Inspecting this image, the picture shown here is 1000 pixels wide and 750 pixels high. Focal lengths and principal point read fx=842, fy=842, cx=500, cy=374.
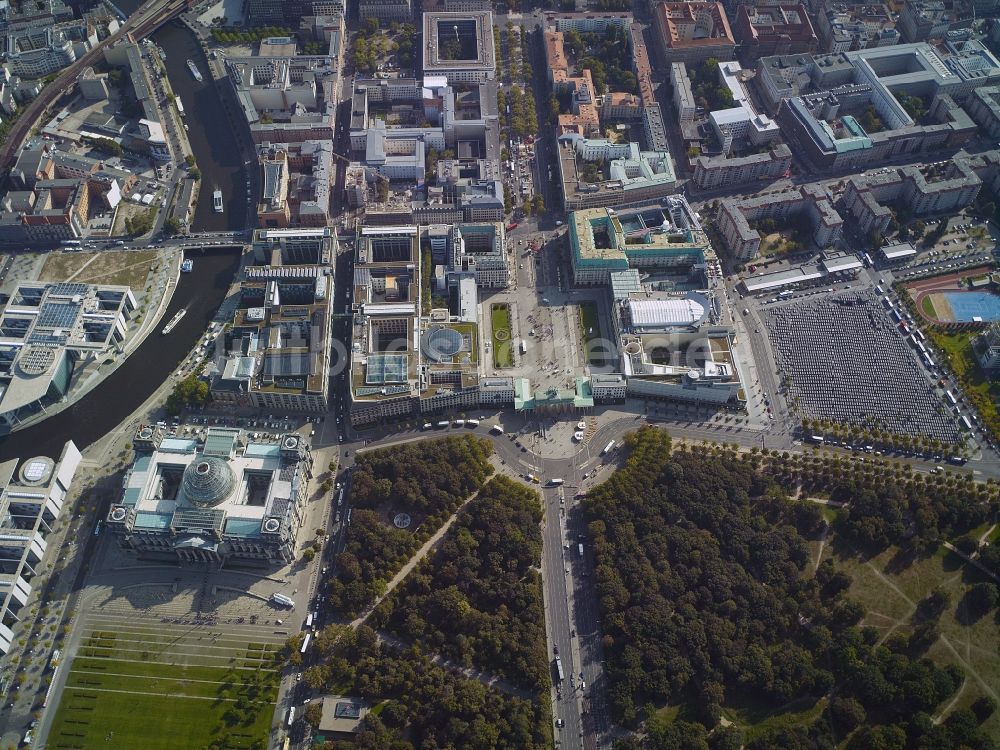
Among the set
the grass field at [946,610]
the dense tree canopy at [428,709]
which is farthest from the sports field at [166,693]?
the grass field at [946,610]

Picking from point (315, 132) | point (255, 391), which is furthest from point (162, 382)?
point (315, 132)

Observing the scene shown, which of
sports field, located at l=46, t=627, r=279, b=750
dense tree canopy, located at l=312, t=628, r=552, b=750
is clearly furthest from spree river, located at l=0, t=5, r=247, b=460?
dense tree canopy, located at l=312, t=628, r=552, b=750

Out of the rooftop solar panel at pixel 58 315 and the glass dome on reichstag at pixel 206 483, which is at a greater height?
the rooftop solar panel at pixel 58 315

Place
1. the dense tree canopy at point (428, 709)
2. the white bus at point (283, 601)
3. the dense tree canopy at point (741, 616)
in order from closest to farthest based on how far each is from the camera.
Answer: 1. the dense tree canopy at point (428, 709)
2. the dense tree canopy at point (741, 616)
3. the white bus at point (283, 601)

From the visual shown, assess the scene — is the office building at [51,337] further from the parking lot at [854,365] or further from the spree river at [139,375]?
the parking lot at [854,365]

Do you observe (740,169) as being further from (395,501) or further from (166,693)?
(166,693)

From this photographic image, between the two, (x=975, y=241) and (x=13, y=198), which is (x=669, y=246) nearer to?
(x=975, y=241)
